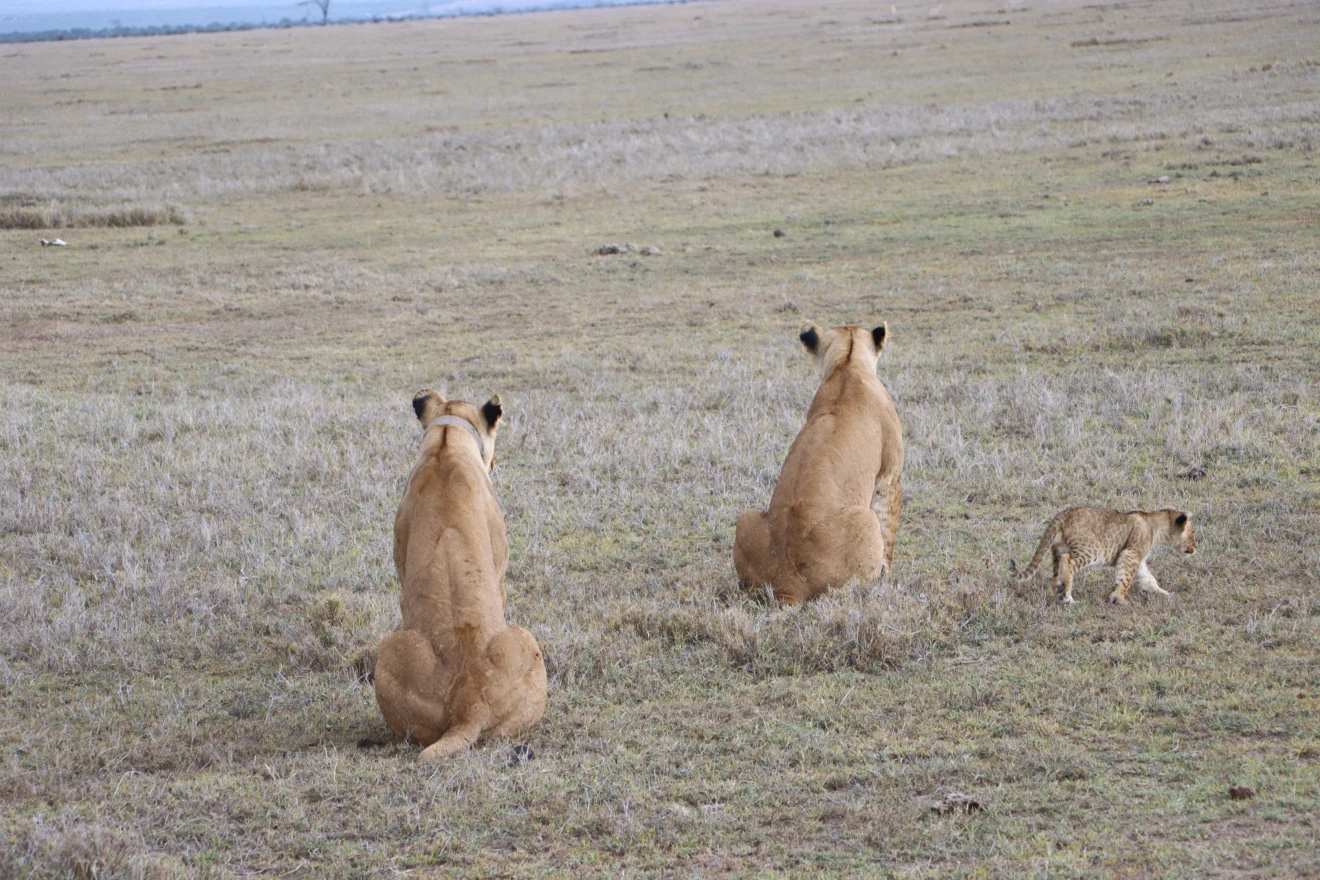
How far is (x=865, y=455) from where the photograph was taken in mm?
7254

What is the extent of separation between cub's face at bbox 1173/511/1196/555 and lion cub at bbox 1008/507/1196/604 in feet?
0.04

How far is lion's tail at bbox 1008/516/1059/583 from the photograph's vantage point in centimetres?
697

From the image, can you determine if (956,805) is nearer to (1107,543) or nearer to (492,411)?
(1107,543)

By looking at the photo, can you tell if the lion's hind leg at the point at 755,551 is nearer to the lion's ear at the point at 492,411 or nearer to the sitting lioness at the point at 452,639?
the lion's ear at the point at 492,411

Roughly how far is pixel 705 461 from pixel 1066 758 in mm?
5340

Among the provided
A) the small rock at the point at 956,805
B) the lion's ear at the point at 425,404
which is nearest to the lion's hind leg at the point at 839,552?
the lion's ear at the point at 425,404

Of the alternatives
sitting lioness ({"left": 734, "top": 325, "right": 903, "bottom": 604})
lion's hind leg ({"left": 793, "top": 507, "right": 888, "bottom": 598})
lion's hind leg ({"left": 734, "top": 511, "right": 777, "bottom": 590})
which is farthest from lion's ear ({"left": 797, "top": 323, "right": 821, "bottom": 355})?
lion's hind leg ({"left": 793, "top": 507, "right": 888, "bottom": 598})

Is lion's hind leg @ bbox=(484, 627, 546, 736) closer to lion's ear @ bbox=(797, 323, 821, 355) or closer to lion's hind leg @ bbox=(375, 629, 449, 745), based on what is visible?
lion's hind leg @ bbox=(375, 629, 449, 745)

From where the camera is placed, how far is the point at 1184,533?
23.3 ft

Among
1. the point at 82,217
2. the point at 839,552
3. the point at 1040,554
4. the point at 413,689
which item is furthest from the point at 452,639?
the point at 82,217

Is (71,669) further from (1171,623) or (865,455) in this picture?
(1171,623)

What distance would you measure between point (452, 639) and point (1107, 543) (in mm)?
3580

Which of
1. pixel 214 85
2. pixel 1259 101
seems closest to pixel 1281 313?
pixel 1259 101

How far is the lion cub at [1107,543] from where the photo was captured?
685 centimetres
